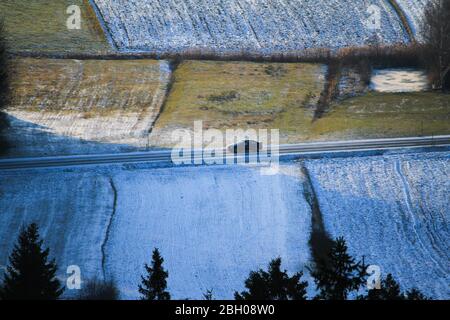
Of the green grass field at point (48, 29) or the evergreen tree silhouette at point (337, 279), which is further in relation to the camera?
the green grass field at point (48, 29)

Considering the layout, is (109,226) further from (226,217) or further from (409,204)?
(409,204)

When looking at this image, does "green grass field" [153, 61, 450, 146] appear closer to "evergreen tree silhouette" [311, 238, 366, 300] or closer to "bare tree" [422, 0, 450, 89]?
"bare tree" [422, 0, 450, 89]

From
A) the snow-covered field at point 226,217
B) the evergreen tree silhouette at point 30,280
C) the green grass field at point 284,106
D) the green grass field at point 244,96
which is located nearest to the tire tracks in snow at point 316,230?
the snow-covered field at point 226,217

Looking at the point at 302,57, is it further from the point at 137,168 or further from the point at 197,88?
the point at 137,168

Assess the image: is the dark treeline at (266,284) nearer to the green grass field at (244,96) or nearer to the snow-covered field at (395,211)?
the snow-covered field at (395,211)

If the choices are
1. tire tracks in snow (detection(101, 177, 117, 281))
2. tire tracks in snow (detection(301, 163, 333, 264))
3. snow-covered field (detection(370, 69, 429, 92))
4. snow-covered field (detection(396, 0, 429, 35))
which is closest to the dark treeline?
tire tracks in snow (detection(101, 177, 117, 281))

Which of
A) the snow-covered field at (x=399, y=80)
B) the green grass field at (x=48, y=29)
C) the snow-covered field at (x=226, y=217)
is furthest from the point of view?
the green grass field at (x=48, y=29)
